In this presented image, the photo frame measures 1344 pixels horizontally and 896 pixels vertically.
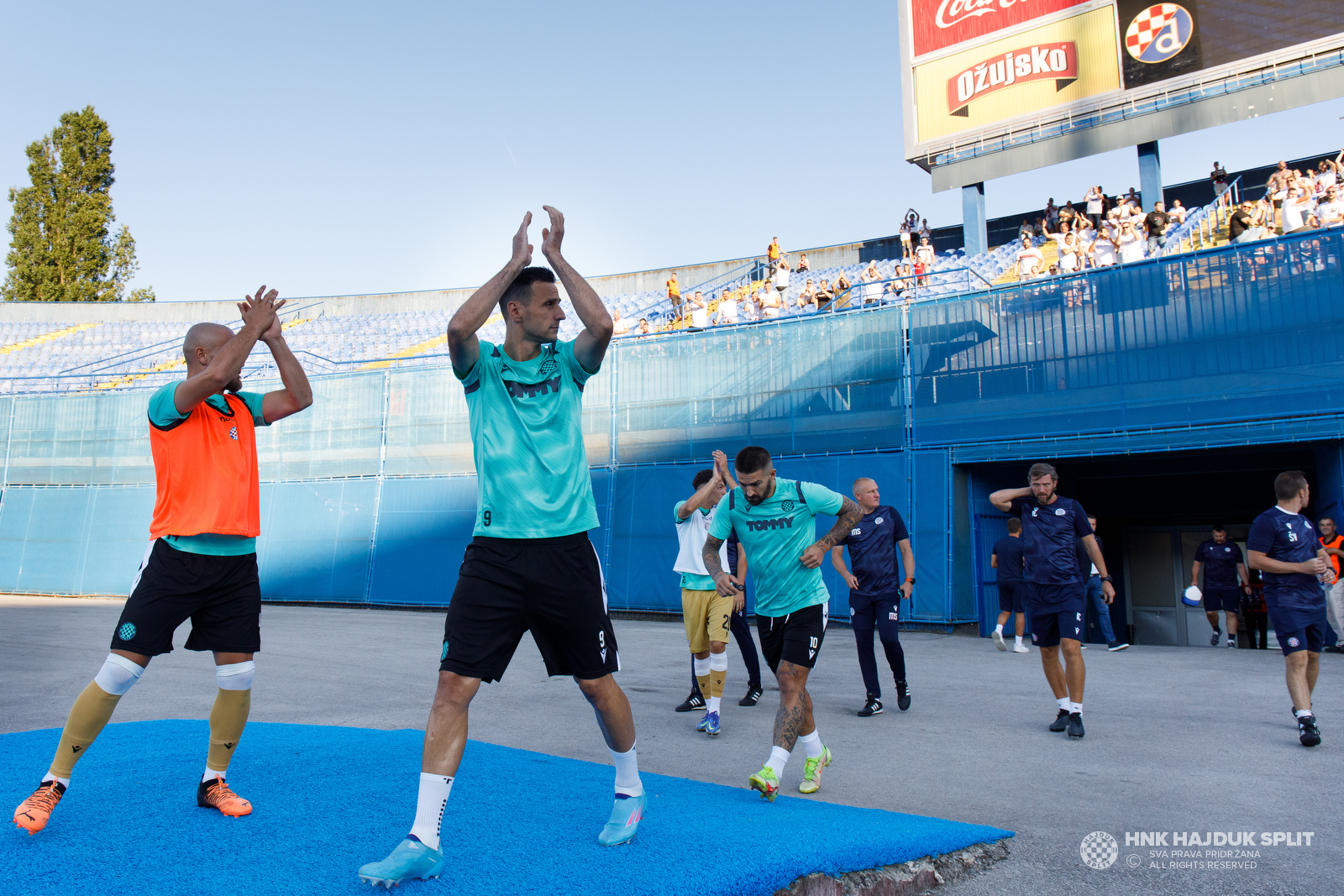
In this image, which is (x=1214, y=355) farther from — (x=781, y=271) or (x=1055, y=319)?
(x=781, y=271)

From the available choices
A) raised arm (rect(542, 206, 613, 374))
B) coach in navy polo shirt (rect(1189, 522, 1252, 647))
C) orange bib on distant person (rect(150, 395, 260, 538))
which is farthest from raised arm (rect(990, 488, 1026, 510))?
coach in navy polo shirt (rect(1189, 522, 1252, 647))

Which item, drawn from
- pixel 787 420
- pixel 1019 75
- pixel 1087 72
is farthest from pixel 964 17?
pixel 787 420

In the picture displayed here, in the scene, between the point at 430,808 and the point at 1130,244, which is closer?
the point at 430,808

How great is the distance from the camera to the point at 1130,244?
18.0 m

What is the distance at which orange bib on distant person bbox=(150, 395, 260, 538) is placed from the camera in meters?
3.67

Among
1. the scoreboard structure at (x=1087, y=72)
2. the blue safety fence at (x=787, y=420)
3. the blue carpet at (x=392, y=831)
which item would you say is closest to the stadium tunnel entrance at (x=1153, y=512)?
the blue safety fence at (x=787, y=420)

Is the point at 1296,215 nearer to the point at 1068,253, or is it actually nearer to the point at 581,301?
the point at 1068,253

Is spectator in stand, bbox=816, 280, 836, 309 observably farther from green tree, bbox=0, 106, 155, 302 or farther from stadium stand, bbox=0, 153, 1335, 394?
green tree, bbox=0, 106, 155, 302

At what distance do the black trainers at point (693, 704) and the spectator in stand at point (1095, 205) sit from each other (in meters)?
19.2

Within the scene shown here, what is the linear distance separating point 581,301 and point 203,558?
1921 mm

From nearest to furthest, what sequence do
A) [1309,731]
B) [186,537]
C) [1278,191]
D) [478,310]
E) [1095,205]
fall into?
1. [478,310]
2. [186,537]
3. [1309,731]
4. [1278,191]
5. [1095,205]

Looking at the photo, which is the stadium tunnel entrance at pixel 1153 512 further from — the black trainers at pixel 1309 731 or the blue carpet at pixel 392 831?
the blue carpet at pixel 392 831

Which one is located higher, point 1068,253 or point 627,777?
point 1068,253

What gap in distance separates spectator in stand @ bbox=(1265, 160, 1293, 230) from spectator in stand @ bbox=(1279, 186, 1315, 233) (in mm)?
354
